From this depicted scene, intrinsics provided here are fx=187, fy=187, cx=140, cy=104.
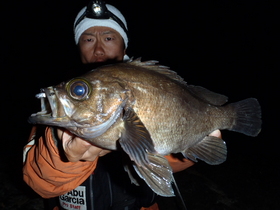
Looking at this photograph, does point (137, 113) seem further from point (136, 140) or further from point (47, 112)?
point (47, 112)

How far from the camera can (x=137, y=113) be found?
1.43 m

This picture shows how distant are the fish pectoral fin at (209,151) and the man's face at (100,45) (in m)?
1.85

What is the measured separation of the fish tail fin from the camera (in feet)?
6.49

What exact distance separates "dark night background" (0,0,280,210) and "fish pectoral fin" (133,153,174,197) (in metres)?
1.96

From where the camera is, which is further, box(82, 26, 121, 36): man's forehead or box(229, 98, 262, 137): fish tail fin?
box(82, 26, 121, 36): man's forehead

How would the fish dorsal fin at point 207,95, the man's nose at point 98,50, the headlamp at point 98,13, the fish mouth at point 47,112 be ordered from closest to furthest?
1. the fish mouth at point 47,112
2. the fish dorsal fin at point 207,95
3. the man's nose at point 98,50
4. the headlamp at point 98,13

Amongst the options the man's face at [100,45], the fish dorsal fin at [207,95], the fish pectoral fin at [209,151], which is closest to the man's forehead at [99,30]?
the man's face at [100,45]

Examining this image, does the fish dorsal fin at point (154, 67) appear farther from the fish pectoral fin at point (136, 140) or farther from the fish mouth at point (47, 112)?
the fish mouth at point (47, 112)

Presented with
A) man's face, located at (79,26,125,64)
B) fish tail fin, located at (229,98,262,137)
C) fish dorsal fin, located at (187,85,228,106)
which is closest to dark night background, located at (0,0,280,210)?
man's face, located at (79,26,125,64)

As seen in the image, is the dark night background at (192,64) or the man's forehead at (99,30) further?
the dark night background at (192,64)

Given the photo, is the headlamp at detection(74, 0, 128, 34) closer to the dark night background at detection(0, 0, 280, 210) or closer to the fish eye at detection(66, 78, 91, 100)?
the dark night background at detection(0, 0, 280, 210)

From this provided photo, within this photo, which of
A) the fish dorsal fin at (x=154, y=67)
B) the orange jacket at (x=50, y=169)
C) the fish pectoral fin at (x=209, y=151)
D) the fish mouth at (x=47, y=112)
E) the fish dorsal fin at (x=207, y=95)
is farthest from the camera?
the fish dorsal fin at (x=207, y=95)

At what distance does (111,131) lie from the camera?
1397 millimetres

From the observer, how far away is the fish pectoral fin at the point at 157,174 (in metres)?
1.40
